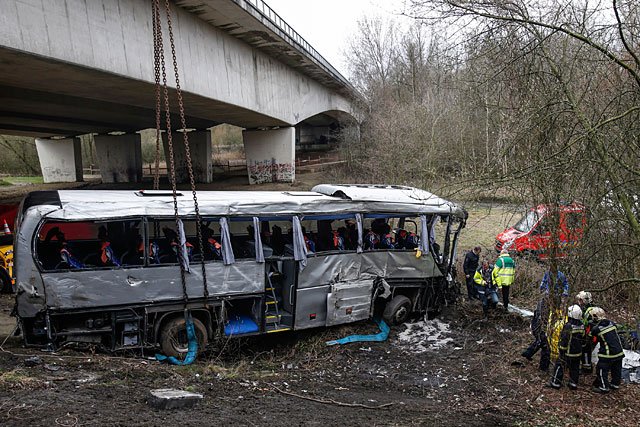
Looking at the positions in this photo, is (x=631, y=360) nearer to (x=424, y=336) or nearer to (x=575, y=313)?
(x=575, y=313)

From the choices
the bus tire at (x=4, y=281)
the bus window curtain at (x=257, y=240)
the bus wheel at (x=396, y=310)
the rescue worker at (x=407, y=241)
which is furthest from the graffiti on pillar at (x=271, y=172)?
the bus window curtain at (x=257, y=240)

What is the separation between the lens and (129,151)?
3778 cm

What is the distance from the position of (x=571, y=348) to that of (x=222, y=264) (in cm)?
579

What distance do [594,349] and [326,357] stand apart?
4.56 metres

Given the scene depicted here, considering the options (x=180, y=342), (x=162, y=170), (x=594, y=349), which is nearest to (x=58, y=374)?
(x=180, y=342)

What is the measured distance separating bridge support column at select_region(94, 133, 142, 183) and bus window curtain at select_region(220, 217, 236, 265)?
31.5 metres

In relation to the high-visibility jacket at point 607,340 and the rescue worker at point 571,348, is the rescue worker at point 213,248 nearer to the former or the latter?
the rescue worker at point 571,348

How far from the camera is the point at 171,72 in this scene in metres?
14.7

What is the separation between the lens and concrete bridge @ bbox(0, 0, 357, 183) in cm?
1048

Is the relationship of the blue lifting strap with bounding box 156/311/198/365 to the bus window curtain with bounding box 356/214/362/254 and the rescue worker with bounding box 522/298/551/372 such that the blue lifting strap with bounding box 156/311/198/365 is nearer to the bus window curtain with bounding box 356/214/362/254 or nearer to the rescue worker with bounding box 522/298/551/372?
the bus window curtain with bounding box 356/214/362/254

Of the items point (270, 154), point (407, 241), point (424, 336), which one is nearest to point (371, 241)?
point (407, 241)

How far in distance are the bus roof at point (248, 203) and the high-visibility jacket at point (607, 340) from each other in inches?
123

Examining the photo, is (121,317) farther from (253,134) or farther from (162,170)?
(162,170)

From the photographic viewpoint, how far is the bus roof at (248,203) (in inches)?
321
